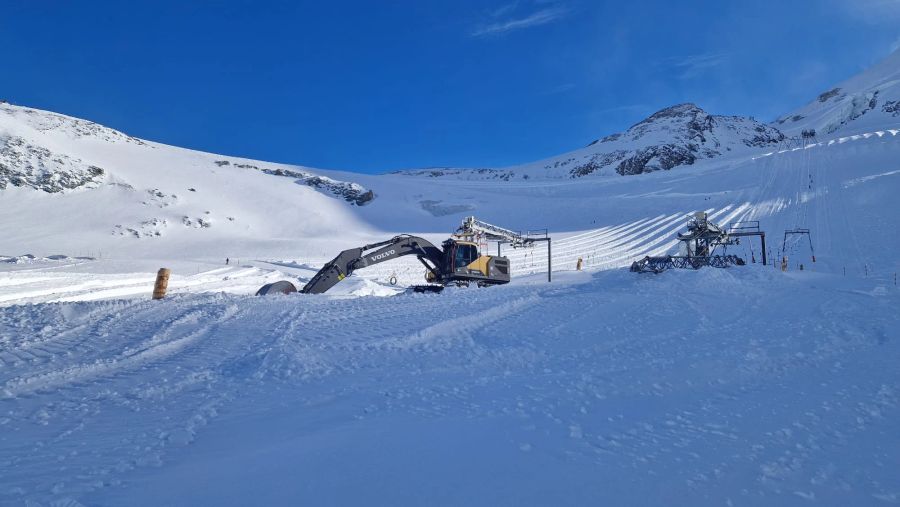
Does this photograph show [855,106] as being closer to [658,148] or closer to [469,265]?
[658,148]

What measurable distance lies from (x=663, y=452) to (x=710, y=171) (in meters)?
63.3

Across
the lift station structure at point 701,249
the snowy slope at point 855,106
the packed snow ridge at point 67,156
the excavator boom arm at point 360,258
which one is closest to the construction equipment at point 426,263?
the excavator boom arm at point 360,258

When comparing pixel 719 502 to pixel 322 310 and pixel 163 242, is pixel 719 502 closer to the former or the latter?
pixel 322 310

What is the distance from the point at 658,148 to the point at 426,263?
103069 millimetres

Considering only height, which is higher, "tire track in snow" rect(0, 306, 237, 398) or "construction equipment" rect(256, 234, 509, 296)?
"construction equipment" rect(256, 234, 509, 296)

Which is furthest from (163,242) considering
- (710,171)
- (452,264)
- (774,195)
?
(710,171)

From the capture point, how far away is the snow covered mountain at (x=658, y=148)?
10294 cm

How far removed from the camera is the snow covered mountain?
102938 mm

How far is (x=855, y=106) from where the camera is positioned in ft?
371

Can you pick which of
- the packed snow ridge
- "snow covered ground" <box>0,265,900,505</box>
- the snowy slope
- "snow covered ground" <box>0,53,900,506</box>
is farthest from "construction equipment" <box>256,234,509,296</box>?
the snowy slope

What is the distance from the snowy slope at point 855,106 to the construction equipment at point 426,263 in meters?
89.1

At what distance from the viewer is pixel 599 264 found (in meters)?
28.4

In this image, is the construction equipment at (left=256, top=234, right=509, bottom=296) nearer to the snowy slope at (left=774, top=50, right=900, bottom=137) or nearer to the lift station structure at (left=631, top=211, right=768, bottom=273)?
the lift station structure at (left=631, top=211, right=768, bottom=273)

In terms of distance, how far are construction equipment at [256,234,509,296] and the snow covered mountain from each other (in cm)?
9089
